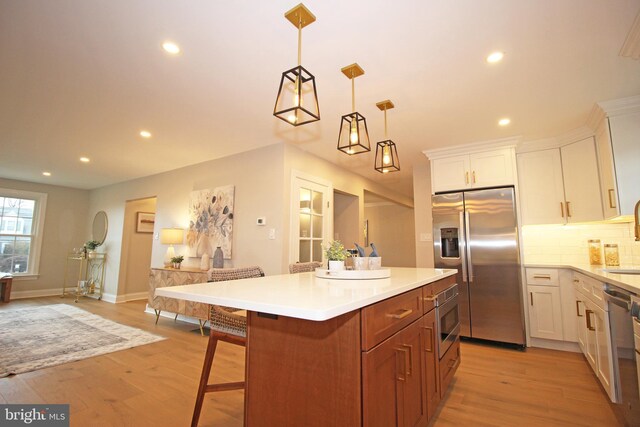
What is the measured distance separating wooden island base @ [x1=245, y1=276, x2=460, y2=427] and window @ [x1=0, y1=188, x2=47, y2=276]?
24.7 ft

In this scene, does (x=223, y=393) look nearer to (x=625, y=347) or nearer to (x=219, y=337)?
(x=219, y=337)

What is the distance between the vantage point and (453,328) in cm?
234

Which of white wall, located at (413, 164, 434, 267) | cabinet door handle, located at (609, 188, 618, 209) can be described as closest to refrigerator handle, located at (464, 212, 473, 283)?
white wall, located at (413, 164, 434, 267)

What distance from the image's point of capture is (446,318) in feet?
7.08

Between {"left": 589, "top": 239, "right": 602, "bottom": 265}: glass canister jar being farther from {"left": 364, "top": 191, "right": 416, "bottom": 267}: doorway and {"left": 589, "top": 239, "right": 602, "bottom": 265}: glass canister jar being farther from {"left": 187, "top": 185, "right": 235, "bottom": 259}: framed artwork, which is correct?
{"left": 364, "top": 191, "right": 416, "bottom": 267}: doorway

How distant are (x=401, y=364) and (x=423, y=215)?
337 cm

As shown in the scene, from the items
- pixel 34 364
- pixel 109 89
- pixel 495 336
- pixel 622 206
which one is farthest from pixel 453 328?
pixel 34 364

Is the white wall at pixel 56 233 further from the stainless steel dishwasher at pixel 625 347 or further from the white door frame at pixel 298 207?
the stainless steel dishwasher at pixel 625 347

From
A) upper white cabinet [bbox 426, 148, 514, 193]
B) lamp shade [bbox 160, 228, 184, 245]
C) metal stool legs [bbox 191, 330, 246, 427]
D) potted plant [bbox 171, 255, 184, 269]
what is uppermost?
upper white cabinet [bbox 426, 148, 514, 193]

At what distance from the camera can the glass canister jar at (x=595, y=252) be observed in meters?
3.35

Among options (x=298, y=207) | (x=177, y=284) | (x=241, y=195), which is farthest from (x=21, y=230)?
(x=298, y=207)

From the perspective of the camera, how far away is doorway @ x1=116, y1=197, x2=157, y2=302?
237 inches

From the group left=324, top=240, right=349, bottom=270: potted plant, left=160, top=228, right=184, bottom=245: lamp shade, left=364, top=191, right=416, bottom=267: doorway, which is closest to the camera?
left=324, top=240, right=349, bottom=270: potted plant

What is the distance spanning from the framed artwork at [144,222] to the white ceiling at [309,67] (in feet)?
9.22
